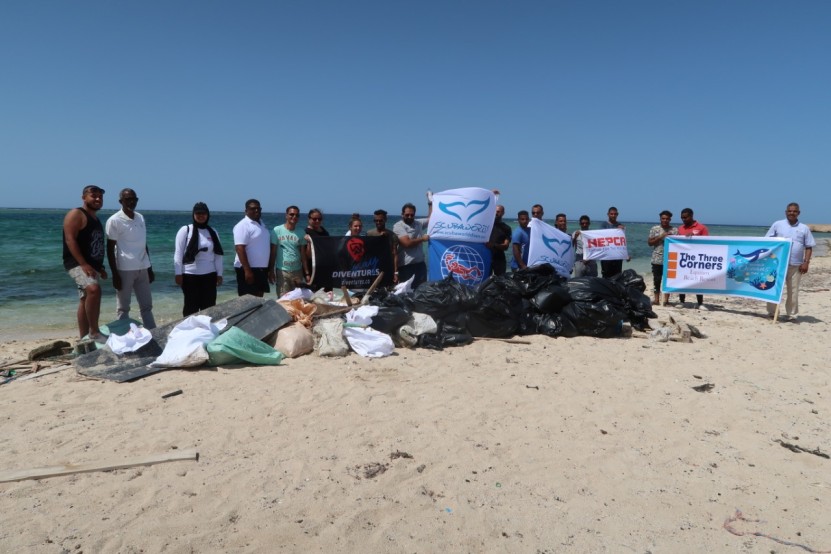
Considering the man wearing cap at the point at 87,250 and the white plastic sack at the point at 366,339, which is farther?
the white plastic sack at the point at 366,339

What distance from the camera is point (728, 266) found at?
24.6 ft

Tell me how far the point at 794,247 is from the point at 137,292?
851 centimetres

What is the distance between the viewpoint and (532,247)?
6.88 meters

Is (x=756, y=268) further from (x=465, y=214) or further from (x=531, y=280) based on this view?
(x=465, y=214)

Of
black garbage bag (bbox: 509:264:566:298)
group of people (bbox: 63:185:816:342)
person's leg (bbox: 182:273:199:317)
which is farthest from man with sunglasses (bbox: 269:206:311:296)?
black garbage bag (bbox: 509:264:566:298)

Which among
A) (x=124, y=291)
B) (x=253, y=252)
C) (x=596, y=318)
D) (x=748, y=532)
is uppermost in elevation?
(x=253, y=252)

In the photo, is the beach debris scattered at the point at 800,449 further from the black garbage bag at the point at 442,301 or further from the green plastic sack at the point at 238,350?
the green plastic sack at the point at 238,350

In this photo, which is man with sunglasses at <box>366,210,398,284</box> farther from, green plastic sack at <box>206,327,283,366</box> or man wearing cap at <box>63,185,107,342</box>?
man wearing cap at <box>63,185,107,342</box>

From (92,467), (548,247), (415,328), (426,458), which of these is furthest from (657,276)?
(92,467)

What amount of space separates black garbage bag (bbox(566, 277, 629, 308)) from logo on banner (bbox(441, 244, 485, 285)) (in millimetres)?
1204

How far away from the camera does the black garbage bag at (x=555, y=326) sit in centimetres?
586

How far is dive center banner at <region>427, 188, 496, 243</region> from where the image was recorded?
6.28m

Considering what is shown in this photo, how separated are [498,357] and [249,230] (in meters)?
3.04

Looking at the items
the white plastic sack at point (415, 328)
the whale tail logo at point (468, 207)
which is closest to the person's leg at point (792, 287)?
the whale tail logo at point (468, 207)
